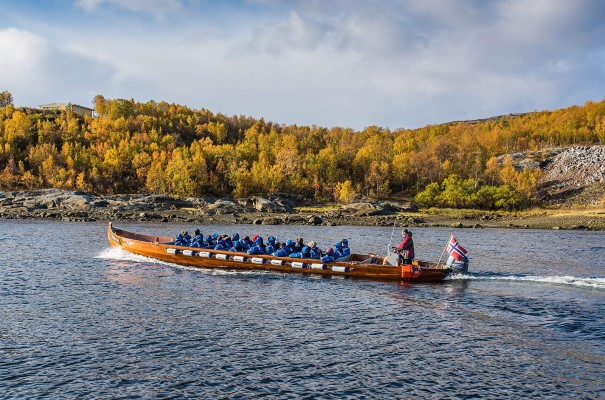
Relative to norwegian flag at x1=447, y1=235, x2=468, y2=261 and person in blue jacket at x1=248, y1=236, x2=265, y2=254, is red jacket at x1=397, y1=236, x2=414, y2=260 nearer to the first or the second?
norwegian flag at x1=447, y1=235, x2=468, y2=261

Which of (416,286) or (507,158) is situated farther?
(507,158)

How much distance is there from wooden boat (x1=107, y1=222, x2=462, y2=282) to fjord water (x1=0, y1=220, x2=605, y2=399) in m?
0.81

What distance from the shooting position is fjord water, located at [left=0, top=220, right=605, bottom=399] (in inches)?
634

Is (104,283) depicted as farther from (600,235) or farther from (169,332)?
(600,235)

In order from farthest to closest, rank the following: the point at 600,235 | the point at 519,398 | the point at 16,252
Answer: the point at 600,235, the point at 16,252, the point at 519,398

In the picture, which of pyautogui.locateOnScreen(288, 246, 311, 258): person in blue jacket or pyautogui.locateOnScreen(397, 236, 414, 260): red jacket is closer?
pyautogui.locateOnScreen(397, 236, 414, 260): red jacket

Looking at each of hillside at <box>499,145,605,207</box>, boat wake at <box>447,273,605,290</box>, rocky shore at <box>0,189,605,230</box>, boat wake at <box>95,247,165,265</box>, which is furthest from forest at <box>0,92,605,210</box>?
boat wake at <box>447,273,605,290</box>

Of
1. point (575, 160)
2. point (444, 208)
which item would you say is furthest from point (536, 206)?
point (575, 160)

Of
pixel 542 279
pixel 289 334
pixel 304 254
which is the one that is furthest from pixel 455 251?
pixel 289 334

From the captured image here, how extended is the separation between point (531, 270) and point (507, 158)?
12450 centimetres

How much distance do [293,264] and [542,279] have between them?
54.2 ft

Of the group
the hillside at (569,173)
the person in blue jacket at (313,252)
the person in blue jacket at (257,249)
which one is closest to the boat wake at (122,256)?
the person in blue jacket at (257,249)

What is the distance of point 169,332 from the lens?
69.3ft

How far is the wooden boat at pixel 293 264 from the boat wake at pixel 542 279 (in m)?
2.23
